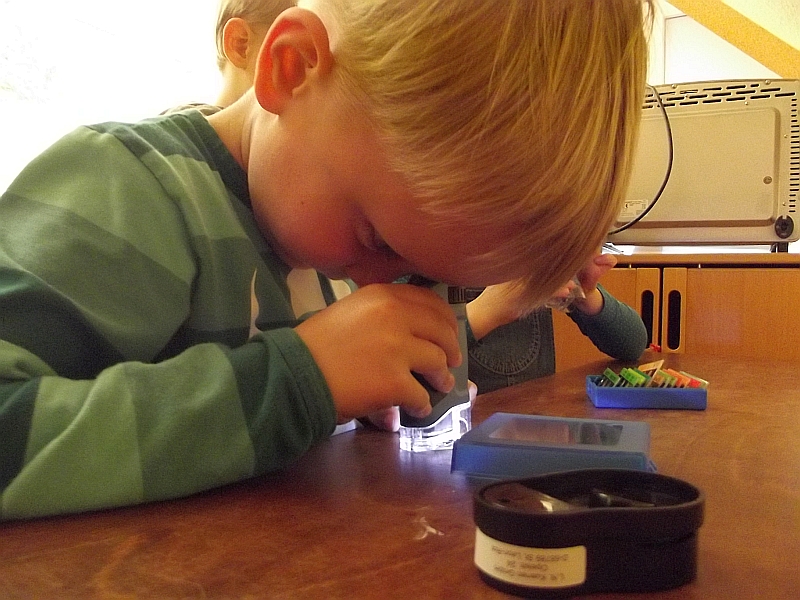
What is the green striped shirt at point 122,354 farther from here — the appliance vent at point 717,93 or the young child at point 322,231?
the appliance vent at point 717,93

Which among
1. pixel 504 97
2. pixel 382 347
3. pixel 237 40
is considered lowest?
pixel 382 347

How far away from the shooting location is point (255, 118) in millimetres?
624

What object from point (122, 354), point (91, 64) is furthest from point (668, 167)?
point (122, 354)

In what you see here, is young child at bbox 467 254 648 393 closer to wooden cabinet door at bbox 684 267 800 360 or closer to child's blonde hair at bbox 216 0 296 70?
wooden cabinet door at bbox 684 267 800 360

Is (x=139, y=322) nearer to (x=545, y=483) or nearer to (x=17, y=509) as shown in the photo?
(x=17, y=509)

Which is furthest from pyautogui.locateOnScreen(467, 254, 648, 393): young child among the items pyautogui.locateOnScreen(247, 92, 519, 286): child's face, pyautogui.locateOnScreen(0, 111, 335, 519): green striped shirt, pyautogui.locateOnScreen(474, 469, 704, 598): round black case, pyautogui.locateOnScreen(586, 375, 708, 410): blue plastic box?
pyautogui.locateOnScreen(474, 469, 704, 598): round black case

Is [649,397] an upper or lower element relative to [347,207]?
lower

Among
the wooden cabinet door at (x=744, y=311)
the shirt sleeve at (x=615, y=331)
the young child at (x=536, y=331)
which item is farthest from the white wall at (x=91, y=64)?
the wooden cabinet door at (x=744, y=311)

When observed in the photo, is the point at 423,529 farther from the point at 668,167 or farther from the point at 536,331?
the point at 668,167

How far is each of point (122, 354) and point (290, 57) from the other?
0.77ft

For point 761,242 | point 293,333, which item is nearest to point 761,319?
point 761,242

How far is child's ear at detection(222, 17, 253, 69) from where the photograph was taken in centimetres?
94

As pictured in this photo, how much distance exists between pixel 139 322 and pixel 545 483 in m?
0.30

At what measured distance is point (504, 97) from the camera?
1.46ft
